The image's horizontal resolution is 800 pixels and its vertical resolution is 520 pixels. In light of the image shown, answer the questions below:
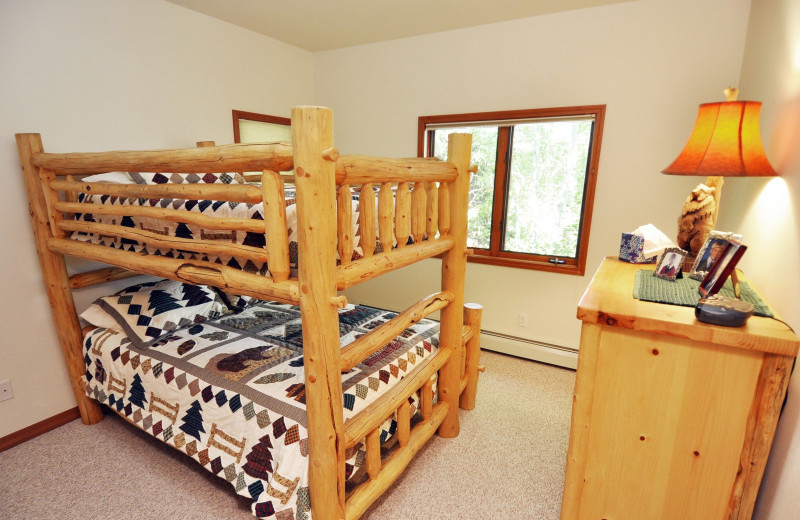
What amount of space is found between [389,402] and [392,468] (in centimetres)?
31

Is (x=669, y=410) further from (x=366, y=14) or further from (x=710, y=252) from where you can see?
(x=366, y=14)

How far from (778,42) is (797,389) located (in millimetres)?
1438

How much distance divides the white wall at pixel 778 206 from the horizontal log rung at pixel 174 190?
1.61 metres

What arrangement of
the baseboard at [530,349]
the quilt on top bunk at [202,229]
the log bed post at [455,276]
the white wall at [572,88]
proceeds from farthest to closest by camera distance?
the baseboard at [530,349] → the white wall at [572,88] → the log bed post at [455,276] → the quilt on top bunk at [202,229]

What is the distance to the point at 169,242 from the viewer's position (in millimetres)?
1468

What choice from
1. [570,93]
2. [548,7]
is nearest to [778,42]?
[570,93]

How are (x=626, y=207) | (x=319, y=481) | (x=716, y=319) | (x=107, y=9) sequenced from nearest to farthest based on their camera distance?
(x=716, y=319) → (x=319, y=481) → (x=107, y=9) → (x=626, y=207)

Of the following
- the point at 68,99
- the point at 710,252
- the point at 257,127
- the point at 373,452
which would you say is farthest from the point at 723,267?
the point at 257,127

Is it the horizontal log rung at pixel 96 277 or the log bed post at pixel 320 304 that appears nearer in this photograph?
the log bed post at pixel 320 304

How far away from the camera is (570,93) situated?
2537 mm

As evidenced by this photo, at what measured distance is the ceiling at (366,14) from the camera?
2367 mm

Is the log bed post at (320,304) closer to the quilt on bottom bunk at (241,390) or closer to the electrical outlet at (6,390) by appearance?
the quilt on bottom bunk at (241,390)

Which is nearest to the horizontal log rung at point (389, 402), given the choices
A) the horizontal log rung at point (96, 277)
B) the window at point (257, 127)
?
the horizontal log rung at point (96, 277)

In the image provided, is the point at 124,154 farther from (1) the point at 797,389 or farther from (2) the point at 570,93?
(2) the point at 570,93
